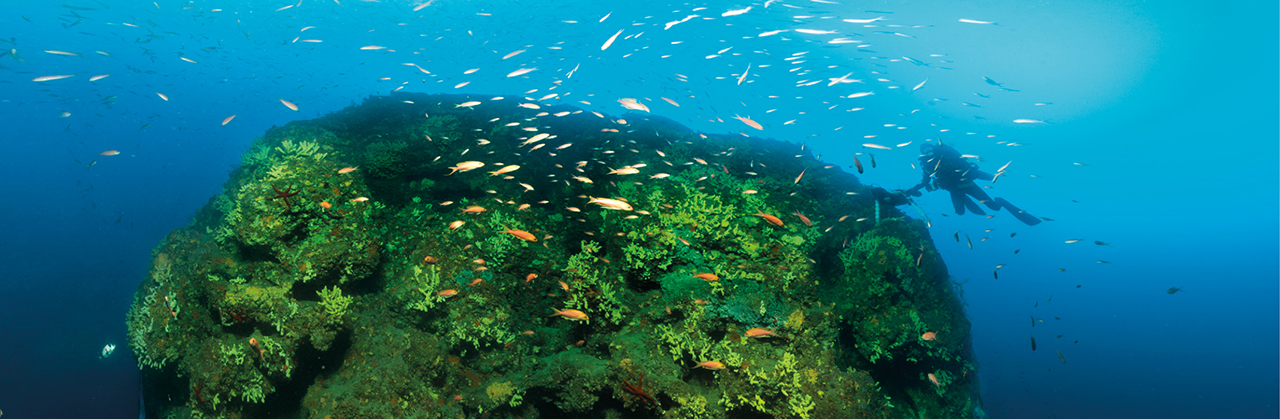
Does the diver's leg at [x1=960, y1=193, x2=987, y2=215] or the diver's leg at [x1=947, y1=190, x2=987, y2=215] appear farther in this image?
the diver's leg at [x1=947, y1=190, x2=987, y2=215]

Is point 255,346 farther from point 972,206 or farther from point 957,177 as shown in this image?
point 972,206

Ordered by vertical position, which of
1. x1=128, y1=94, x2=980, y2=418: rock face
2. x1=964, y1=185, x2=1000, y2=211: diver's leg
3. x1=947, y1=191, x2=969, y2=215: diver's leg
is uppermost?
x1=128, y1=94, x2=980, y2=418: rock face

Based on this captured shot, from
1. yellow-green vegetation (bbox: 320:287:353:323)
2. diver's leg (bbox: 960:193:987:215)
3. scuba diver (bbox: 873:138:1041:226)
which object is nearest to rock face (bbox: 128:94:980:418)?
yellow-green vegetation (bbox: 320:287:353:323)

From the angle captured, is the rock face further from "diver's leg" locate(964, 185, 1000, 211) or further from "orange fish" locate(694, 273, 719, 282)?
"diver's leg" locate(964, 185, 1000, 211)

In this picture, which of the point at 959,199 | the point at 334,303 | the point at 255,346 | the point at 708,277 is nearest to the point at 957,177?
the point at 959,199

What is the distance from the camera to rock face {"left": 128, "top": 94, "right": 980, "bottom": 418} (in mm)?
4637

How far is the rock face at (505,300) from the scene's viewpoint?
183 inches

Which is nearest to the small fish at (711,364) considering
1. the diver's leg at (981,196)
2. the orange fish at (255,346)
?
the orange fish at (255,346)

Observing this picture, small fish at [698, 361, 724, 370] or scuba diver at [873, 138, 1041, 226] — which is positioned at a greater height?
small fish at [698, 361, 724, 370]

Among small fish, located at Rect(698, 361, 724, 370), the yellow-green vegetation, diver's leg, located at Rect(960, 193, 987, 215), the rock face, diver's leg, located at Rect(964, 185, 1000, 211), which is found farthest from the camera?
diver's leg, located at Rect(960, 193, 987, 215)

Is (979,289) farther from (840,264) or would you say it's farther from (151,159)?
(151,159)

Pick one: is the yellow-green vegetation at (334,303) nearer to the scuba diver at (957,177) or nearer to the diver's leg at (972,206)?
the scuba diver at (957,177)

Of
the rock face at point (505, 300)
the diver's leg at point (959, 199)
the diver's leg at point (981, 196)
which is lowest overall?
the diver's leg at point (959, 199)

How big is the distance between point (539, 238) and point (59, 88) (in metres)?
58.2
